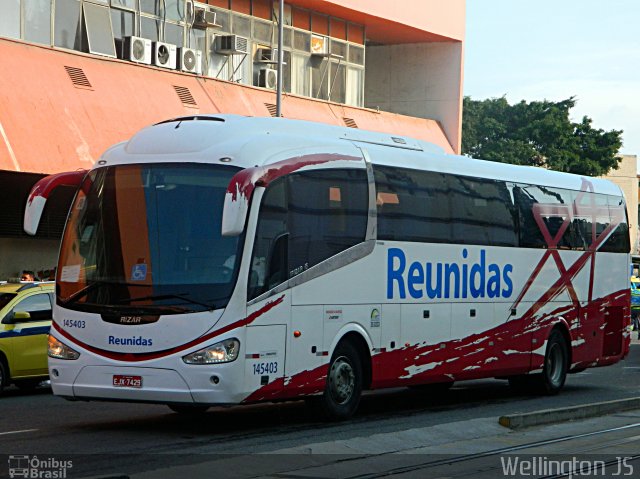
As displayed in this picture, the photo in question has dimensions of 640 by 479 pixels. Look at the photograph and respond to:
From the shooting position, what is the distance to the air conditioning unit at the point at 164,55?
34.1 meters

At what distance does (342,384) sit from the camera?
15227mm

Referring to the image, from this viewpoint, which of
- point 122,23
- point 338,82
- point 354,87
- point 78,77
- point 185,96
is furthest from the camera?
point 354,87

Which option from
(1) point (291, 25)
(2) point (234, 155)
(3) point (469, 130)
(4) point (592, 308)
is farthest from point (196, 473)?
(3) point (469, 130)

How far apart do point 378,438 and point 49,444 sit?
329 cm

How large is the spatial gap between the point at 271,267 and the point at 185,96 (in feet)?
69.9

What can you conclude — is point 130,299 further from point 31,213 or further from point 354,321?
point 354,321

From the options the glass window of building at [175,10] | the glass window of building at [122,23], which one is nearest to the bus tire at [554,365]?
the glass window of building at [122,23]

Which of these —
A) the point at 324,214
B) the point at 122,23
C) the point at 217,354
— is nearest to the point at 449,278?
the point at 324,214

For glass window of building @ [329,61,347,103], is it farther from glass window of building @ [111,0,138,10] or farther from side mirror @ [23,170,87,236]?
side mirror @ [23,170,87,236]

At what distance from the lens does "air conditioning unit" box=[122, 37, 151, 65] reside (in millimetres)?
33156

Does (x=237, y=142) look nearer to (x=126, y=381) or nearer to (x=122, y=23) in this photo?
(x=126, y=381)

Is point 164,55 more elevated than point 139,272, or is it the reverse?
point 164,55

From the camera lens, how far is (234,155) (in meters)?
13.8

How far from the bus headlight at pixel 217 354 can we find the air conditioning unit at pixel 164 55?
21966 millimetres
